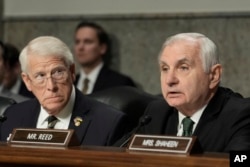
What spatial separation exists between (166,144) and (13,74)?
4.55 m

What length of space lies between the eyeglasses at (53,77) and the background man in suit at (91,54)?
2.67m

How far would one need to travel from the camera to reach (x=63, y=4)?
24.7ft

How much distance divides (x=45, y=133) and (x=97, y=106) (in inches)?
39.0

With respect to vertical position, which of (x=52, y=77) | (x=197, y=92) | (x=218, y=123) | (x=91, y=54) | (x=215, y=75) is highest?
(x=91, y=54)

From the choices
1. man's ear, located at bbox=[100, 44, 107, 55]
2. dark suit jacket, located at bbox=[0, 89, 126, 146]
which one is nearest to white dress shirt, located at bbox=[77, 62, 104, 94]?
man's ear, located at bbox=[100, 44, 107, 55]

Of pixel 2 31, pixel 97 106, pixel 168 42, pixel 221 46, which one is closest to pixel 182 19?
pixel 221 46

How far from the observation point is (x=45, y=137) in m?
3.52

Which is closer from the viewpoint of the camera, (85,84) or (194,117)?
(194,117)

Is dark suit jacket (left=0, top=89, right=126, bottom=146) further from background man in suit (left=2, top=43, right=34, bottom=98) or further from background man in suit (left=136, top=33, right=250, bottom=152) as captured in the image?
background man in suit (left=2, top=43, right=34, bottom=98)

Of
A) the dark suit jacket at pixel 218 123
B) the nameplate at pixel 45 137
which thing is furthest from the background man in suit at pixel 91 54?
the nameplate at pixel 45 137

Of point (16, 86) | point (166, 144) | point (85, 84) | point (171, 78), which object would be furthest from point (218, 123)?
point (16, 86)

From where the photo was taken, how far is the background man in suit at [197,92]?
379 centimetres

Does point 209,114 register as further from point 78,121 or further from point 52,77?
point 52,77

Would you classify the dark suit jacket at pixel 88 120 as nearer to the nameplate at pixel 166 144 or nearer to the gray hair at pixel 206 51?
the gray hair at pixel 206 51
